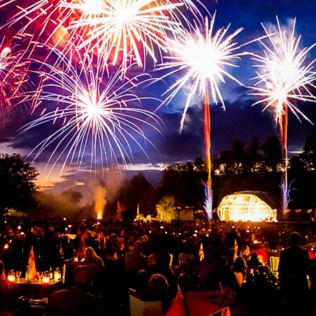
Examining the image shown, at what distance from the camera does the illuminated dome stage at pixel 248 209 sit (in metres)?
39.2

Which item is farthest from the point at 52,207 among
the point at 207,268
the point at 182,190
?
the point at 207,268

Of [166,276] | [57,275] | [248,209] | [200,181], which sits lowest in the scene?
[57,275]

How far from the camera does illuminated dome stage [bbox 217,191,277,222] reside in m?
39.2

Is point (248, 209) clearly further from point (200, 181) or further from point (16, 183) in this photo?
point (200, 181)

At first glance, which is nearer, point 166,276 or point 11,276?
point 166,276

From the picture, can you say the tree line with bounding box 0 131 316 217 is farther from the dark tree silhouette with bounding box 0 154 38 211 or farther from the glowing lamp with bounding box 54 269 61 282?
the glowing lamp with bounding box 54 269 61 282

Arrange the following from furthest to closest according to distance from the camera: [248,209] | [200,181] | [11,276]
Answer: [200,181] → [248,209] → [11,276]

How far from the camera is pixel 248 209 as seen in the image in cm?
3959

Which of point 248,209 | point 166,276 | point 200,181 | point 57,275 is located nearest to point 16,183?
point 248,209

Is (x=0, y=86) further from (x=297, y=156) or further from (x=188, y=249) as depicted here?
(x=297, y=156)

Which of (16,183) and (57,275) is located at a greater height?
(16,183)

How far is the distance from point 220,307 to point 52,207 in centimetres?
7240

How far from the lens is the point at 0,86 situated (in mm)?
18125

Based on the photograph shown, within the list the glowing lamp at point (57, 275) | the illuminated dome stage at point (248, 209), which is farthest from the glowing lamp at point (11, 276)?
the illuminated dome stage at point (248, 209)
